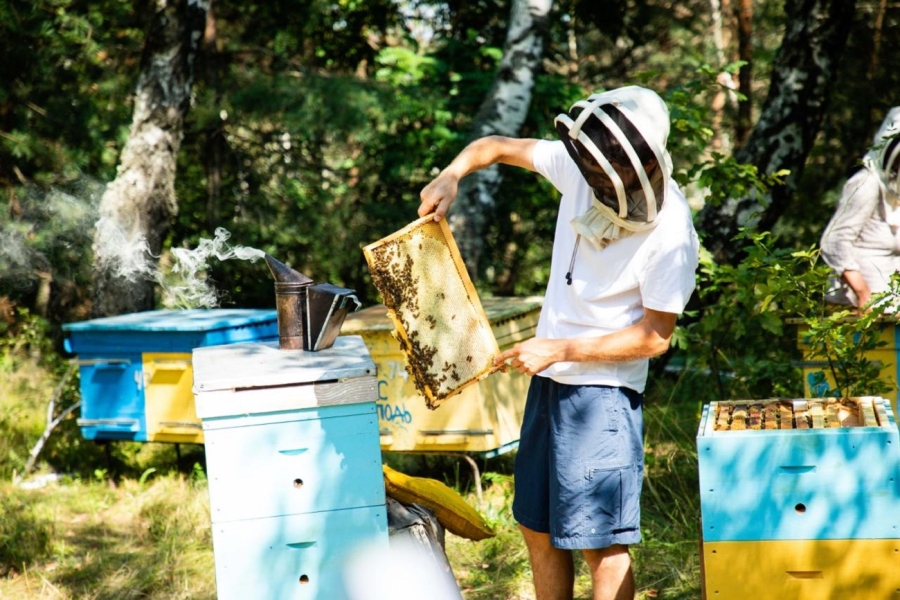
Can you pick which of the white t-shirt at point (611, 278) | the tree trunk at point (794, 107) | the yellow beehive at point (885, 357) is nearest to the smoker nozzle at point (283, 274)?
the white t-shirt at point (611, 278)

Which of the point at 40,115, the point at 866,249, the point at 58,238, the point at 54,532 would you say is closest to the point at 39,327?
the point at 58,238

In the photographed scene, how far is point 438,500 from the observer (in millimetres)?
3035

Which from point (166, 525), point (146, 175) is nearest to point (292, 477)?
point (166, 525)

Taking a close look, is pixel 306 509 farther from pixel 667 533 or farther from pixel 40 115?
pixel 40 115

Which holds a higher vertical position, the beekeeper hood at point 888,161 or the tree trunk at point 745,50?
the tree trunk at point 745,50

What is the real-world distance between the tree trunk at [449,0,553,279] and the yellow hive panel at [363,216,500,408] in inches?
120

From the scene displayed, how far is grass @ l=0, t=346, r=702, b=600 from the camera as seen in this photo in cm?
363

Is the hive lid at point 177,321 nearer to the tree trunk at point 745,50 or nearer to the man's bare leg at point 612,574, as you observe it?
the man's bare leg at point 612,574

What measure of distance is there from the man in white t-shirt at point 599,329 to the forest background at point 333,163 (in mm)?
1030

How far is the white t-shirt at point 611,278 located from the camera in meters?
2.43

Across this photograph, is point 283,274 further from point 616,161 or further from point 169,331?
point 169,331

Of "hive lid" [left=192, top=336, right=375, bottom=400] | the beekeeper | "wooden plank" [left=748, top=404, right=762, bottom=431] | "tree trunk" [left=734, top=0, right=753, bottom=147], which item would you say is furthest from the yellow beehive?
"tree trunk" [left=734, top=0, right=753, bottom=147]

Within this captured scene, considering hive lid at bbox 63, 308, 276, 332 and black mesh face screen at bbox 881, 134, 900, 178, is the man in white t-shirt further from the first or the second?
hive lid at bbox 63, 308, 276, 332

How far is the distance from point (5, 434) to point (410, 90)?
3.66 meters
